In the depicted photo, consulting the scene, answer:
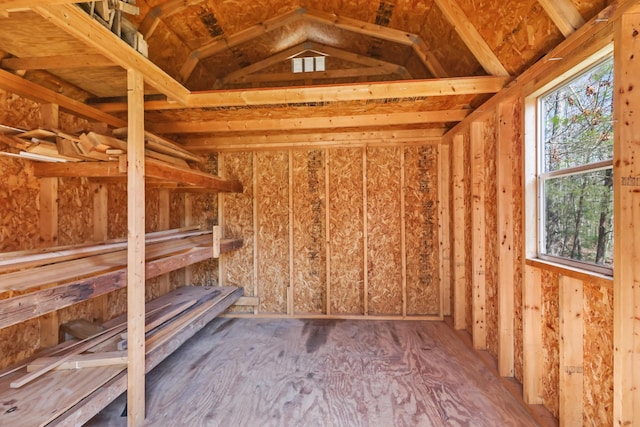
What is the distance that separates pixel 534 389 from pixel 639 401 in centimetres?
96

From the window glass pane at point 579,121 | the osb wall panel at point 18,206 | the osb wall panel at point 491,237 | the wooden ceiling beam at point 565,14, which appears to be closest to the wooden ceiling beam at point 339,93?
the osb wall panel at point 491,237

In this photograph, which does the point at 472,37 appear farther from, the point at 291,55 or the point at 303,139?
the point at 291,55

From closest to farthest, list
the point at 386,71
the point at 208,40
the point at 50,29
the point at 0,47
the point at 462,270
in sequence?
the point at 50,29 < the point at 0,47 < the point at 208,40 < the point at 462,270 < the point at 386,71

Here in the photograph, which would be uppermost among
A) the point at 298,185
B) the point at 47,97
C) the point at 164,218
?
the point at 47,97

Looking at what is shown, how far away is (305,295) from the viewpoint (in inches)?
176

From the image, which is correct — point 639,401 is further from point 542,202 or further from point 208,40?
point 208,40

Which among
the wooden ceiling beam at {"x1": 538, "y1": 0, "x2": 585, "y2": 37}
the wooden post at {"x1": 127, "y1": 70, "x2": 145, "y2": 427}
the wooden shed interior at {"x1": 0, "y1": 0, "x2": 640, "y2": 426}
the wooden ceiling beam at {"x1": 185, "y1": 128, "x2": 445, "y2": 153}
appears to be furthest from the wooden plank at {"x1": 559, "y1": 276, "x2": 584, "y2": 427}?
the wooden post at {"x1": 127, "y1": 70, "x2": 145, "y2": 427}

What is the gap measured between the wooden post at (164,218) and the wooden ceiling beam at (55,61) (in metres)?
2.14

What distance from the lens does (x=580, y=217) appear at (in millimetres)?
2025

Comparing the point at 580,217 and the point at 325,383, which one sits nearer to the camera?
the point at 580,217

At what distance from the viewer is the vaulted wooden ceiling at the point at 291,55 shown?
1.99 meters

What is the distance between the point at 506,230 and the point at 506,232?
0.02 m

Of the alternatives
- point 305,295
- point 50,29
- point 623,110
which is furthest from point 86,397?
point 623,110

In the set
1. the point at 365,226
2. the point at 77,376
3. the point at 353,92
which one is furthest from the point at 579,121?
the point at 77,376
